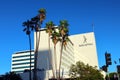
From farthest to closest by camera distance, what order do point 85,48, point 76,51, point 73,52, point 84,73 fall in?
point 85,48 < point 76,51 < point 73,52 < point 84,73

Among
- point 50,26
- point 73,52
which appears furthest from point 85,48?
point 50,26

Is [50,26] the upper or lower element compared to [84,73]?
upper

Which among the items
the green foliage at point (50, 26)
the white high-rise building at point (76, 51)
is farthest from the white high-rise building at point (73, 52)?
the green foliage at point (50, 26)

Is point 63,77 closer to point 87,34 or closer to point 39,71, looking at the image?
point 39,71

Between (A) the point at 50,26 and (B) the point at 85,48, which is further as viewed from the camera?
(B) the point at 85,48

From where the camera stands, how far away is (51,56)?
528ft

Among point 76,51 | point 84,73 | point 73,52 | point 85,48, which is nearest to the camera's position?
point 84,73

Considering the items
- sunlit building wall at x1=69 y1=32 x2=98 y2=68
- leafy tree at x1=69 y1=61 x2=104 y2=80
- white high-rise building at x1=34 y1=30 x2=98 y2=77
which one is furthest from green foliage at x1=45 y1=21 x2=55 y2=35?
sunlit building wall at x1=69 y1=32 x2=98 y2=68

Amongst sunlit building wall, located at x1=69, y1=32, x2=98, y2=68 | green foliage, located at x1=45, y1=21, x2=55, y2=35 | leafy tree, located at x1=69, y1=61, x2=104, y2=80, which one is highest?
sunlit building wall, located at x1=69, y1=32, x2=98, y2=68

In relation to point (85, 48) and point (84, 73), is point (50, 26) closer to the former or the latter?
point (84, 73)

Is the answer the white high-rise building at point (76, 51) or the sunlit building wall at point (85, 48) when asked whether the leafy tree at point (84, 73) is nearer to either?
the white high-rise building at point (76, 51)

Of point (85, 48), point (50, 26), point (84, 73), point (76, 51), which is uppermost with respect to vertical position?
point (85, 48)

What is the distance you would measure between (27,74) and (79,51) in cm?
9188

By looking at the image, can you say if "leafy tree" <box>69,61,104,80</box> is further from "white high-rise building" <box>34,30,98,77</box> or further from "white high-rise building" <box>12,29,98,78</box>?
"white high-rise building" <box>12,29,98,78</box>
